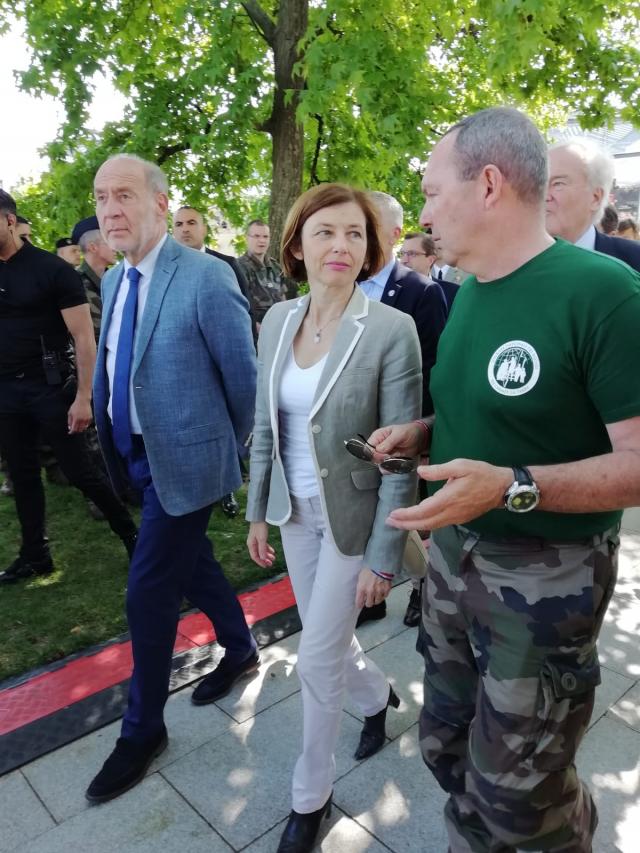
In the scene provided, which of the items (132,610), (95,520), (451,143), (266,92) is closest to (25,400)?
(95,520)

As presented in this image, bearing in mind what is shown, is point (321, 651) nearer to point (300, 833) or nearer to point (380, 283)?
point (300, 833)

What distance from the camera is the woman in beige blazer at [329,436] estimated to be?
2.05 meters

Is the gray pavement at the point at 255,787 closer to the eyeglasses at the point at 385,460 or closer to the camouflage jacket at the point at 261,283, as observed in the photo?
the eyeglasses at the point at 385,460

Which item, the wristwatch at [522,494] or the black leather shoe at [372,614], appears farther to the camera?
the black leather shoe at [372,614]

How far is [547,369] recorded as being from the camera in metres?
1.38

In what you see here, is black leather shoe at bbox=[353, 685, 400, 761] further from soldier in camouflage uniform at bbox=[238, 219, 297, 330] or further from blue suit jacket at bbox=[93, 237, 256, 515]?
soldier in camouflage uniform at bbox=[238, 219, 297, 330]

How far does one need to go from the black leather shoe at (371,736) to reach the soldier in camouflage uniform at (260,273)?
4801 millimetres

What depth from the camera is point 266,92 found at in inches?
304

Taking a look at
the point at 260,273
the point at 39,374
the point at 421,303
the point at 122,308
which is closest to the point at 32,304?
the point at 39,374

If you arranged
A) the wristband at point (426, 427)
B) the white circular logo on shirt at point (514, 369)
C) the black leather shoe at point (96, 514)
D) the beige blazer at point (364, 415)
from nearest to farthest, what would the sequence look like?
the white circular logo on shirt at point (514, 369)
the wristband at point (426, 427)
the beige blazer at point (364, 415)
the black leather shoe at point (96, 514)

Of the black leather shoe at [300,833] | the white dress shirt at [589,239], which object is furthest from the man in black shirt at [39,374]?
the white dress shirt at [589,239]

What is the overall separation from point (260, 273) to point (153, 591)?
5125mm

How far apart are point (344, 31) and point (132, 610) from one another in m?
7.05

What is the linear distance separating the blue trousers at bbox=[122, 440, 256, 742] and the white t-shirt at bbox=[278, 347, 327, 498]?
23.0 inches
